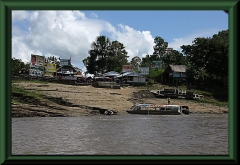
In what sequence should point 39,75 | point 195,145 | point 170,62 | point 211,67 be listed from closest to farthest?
point 195,145
point 39,75
point 211,67
point 170,62

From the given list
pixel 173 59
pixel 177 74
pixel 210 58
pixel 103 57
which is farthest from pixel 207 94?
pixel 103 57

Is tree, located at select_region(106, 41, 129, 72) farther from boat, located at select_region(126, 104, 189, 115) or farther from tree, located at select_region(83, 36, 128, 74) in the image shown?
boat, located at select_region(126, 104, 189, 115)

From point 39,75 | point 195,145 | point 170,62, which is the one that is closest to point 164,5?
point 195,145

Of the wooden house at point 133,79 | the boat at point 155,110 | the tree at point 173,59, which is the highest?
the tree at point 173,59

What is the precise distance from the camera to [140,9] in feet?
9.90

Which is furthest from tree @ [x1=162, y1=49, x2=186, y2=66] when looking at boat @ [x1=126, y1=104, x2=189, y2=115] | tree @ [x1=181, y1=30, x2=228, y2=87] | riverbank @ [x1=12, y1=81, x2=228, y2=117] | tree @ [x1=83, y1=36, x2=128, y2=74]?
boat @ [x1=126, y1=104, x2=189, y2=115]

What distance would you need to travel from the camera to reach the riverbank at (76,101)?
30.1 m

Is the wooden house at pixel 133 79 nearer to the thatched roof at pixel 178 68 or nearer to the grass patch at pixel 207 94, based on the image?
the grass patch at pixel 207 94

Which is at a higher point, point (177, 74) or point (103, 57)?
point (103, 57)

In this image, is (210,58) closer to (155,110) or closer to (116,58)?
(155,110)

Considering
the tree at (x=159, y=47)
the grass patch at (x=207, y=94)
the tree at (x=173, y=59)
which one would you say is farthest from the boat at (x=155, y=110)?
the tree at (x=159, y=47)

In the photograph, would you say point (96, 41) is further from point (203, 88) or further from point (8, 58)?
point (8, 58)

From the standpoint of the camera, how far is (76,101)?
109 feet
